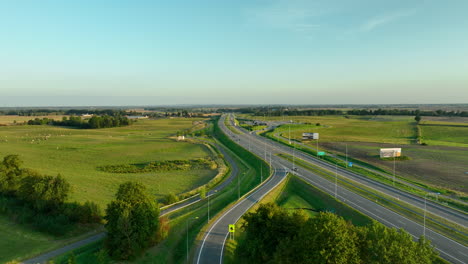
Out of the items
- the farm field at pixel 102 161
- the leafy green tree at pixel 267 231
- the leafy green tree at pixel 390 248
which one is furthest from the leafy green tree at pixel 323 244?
the farm field at pixel 102 161

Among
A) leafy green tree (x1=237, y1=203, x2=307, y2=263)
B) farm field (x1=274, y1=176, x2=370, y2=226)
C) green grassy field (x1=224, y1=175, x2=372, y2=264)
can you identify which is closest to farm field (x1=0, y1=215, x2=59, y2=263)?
green grassy field (x1=224, y1=175, x2=372, y2=264)

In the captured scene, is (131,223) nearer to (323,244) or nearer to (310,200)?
(323,244)

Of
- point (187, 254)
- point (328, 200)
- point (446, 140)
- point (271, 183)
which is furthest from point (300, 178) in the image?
point (446, 140)

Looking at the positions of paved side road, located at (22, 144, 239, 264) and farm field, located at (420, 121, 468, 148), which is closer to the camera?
paved side road, located at (22, 144, 239, 264)

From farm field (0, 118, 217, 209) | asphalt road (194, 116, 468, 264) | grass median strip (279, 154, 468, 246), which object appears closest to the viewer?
asphalt road (194, 116, 468, 264)

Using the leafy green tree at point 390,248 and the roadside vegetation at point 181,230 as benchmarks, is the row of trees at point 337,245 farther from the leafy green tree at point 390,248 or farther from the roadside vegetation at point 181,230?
the roadside vegetation at point 181,230

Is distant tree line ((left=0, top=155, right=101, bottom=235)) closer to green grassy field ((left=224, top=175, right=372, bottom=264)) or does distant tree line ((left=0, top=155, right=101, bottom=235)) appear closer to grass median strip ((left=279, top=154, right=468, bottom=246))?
green grassy field ((left=224, top=175, right=372, bottom=264))

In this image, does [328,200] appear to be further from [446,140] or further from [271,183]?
[446,140]
